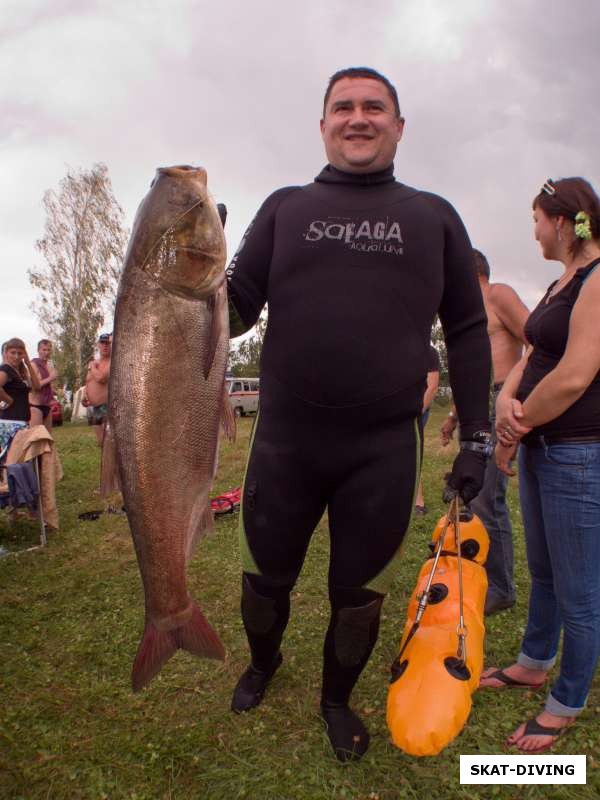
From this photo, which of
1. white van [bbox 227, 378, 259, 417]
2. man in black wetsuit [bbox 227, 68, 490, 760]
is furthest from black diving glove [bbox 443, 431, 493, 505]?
white van [bbox 227, 378, 259, 417]

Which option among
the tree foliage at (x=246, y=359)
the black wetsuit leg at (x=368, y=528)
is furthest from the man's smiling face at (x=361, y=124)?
the tree foliage at (x=246, y=359)

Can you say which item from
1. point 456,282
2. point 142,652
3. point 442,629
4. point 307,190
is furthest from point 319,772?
point 307,190

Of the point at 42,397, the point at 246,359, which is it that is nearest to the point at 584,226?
the point at 42,397

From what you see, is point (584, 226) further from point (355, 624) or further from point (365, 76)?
point (355, 624)

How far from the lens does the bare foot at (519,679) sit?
3.38 meters

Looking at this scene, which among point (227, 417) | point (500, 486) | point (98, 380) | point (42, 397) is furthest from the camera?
point (42, 397)

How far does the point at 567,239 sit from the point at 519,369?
741 millimetres

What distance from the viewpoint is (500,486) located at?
4.30 m

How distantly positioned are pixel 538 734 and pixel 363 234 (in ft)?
8.31

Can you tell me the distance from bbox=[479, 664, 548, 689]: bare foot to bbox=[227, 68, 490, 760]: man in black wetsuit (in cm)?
108

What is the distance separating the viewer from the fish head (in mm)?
1899

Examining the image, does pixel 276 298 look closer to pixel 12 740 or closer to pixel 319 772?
pixel 319 772

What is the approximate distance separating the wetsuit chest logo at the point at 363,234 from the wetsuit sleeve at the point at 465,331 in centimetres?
30

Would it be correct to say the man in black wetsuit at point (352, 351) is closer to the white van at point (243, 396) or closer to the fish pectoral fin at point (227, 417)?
the fish pectoral fin at point (227, 417)
